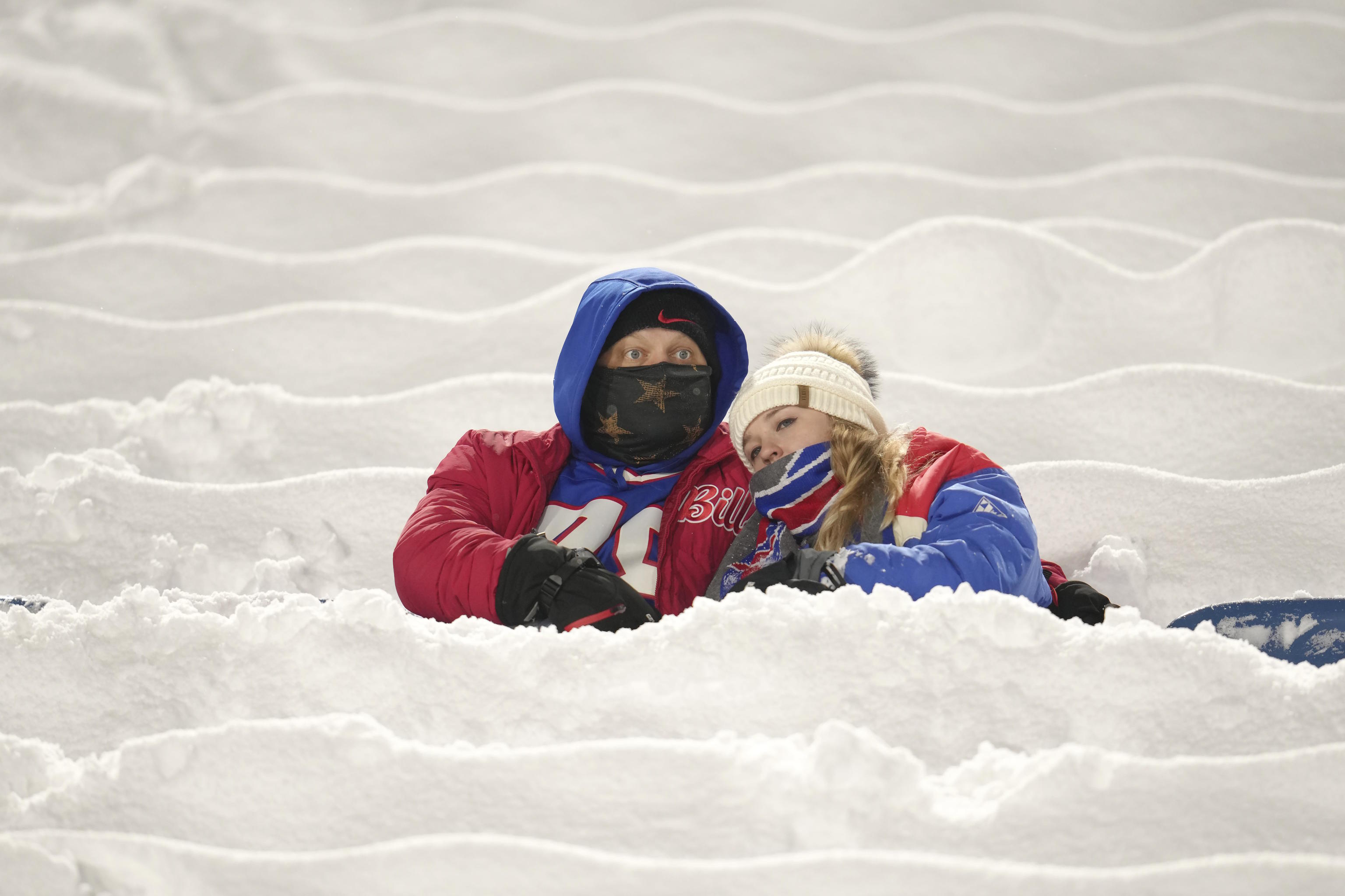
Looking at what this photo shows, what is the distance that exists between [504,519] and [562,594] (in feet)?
1.06

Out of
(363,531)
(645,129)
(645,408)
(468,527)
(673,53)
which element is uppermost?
(673,53)

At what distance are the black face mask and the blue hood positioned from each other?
0.07 ft

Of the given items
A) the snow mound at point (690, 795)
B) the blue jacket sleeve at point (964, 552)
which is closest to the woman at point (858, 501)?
the blue jacket sleeve at point (964, 552)

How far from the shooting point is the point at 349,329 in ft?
8.46

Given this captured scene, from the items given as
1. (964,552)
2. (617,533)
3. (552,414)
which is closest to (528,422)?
(552,414)

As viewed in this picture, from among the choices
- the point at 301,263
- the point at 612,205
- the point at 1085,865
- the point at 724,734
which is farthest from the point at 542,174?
the point at 1085,865

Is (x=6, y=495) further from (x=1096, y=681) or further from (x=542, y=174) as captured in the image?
(x=1096, y=681)

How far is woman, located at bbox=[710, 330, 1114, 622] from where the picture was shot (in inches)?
57.3

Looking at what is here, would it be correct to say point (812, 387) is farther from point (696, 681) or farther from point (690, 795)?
point (690, 795)

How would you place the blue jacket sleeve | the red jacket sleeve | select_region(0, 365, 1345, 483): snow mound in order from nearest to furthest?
the blue jacket sleeve
the red jacket sleeve
select_region(0, 365, 1345, 483): snow mound

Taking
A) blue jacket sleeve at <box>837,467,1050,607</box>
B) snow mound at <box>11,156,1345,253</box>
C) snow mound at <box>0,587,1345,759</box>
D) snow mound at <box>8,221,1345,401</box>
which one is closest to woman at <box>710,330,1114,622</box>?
blue jacket sleeve at <box>837,467,1050,607</box>

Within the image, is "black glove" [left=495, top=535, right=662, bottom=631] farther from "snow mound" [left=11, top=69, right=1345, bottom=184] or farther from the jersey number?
"snow mound" [left=11, top=69, right=1345, bottom=184]

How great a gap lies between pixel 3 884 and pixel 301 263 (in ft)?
6.54

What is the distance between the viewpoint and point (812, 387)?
67.8 inches
